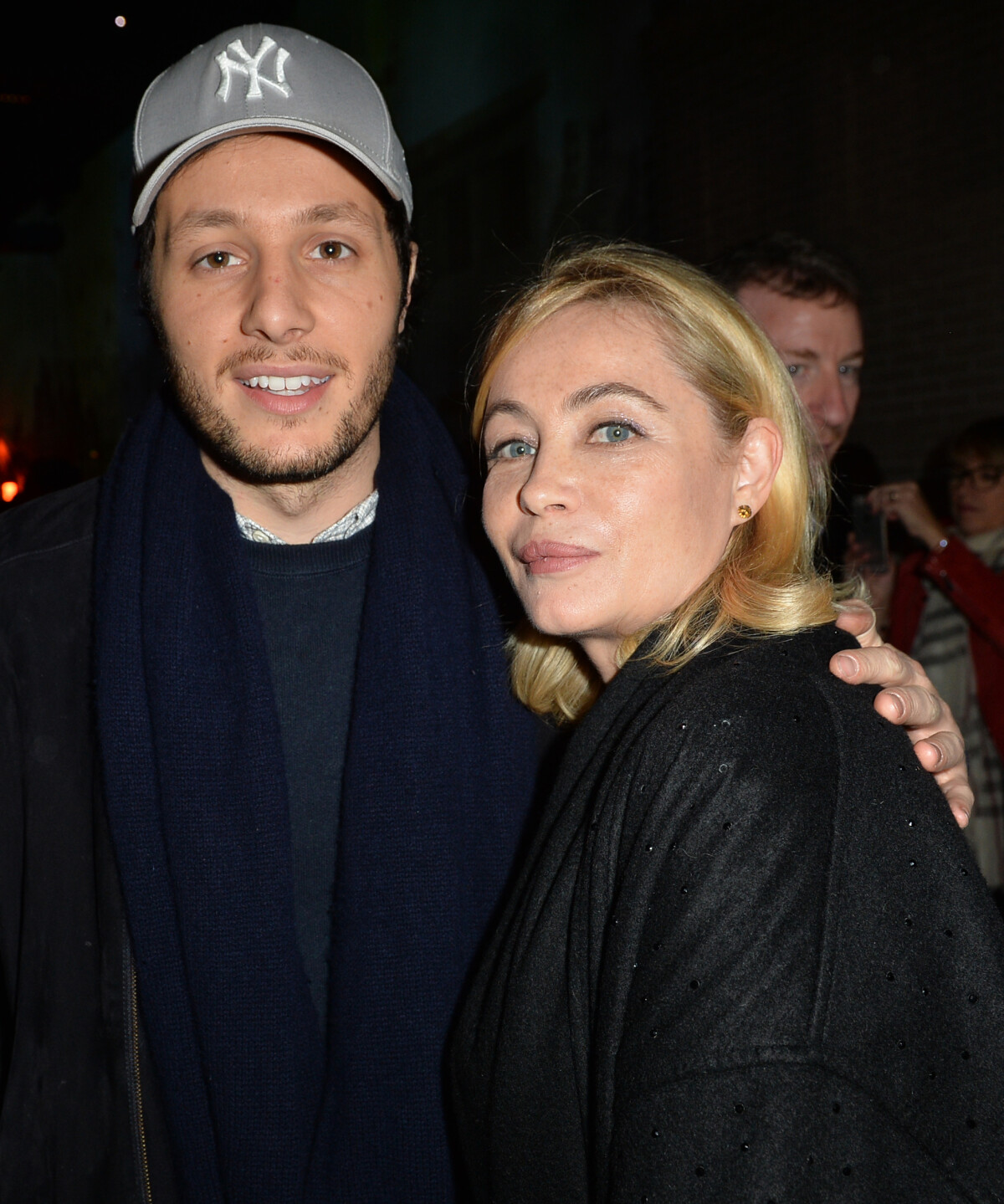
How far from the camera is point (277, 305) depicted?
5.46 feet

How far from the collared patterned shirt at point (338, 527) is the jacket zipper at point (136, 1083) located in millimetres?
733

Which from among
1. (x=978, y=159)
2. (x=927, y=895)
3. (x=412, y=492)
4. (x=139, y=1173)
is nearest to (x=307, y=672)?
(x=412, y=492)

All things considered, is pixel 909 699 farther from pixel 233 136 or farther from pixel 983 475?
pixel 983 475

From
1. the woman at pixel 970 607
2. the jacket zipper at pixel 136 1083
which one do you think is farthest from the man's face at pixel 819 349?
the jacket zipper at pixel 136 1083

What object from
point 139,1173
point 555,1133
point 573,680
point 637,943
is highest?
point 573,680

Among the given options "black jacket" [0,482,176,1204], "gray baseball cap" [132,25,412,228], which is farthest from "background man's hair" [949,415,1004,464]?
"black jacket" [0,482,176,1204]

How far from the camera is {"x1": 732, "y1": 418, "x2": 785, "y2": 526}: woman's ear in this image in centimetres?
146

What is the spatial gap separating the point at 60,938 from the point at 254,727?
0.42 meters

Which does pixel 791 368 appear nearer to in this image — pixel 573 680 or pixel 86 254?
pixel 573 680

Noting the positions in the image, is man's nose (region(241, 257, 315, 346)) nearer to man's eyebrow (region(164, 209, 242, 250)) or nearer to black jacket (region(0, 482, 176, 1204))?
man's eyebrow (region(164, 209, 242, 250))

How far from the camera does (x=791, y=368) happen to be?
2566 millimetres

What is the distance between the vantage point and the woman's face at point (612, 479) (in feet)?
4.40

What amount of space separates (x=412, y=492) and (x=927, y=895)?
3.71 ft

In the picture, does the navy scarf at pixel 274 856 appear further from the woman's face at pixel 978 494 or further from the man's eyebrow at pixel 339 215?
the woman's face at pixel 978 494
